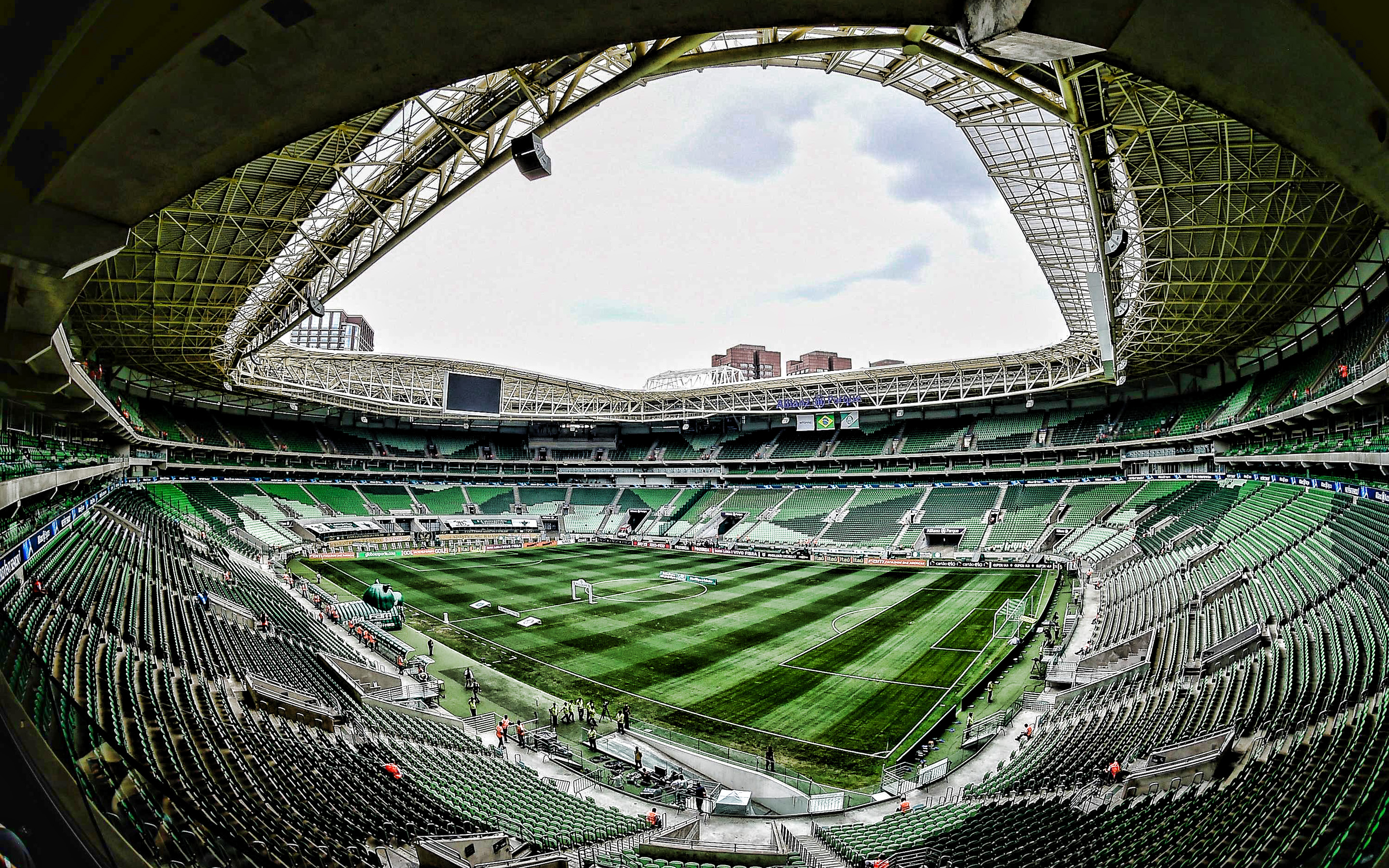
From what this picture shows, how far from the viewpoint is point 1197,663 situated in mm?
16297

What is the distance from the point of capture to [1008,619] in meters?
27.6

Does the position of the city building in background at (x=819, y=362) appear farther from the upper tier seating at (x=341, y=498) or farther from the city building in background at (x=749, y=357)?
the upper tier seating at (x=341, y=498)

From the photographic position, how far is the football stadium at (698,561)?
3307 millimetres

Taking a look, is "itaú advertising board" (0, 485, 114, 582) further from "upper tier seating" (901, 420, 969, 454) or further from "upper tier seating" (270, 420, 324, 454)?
"upper tier seating" (901, 420, 969, 454)

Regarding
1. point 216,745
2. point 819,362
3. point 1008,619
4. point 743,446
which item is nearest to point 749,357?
point 819,362

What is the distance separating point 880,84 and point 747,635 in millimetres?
19560

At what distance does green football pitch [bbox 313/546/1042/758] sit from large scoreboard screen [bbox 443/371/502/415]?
12513 mm

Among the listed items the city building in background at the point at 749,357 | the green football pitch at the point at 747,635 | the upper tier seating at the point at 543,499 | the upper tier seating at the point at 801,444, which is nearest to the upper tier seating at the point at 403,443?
the upper tier seating at the point at 543,499

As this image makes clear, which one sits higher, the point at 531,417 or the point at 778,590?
the point at 531,417

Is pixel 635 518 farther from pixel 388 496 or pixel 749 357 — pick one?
pixel 749 357

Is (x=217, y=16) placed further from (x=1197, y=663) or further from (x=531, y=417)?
(x=531, y=417)

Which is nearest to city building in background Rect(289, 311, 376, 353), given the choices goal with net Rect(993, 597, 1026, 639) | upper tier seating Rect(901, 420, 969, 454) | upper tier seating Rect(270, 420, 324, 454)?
upper tier seating Rect(270, 420, 324, 454)

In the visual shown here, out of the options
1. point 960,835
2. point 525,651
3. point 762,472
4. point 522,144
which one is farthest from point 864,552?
point 522,144

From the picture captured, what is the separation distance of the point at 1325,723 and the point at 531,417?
54.9 metres
